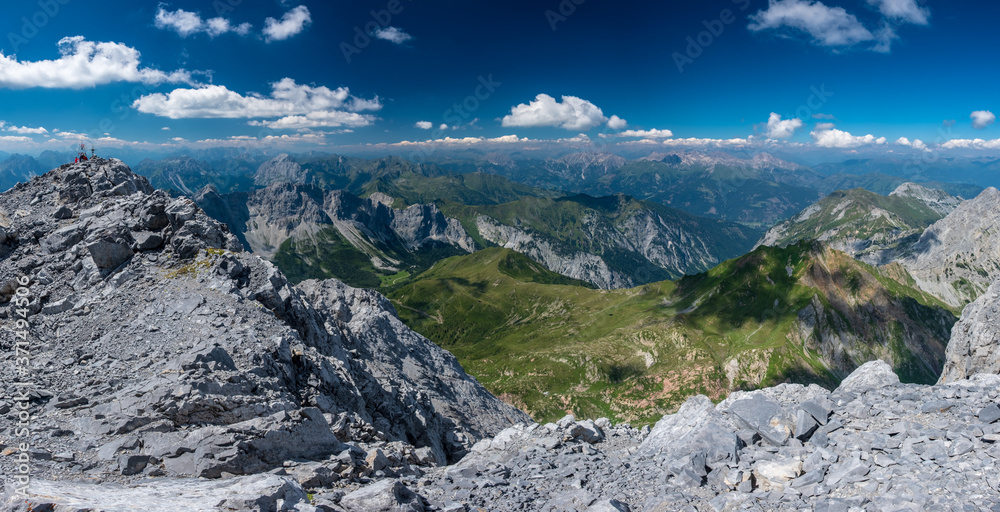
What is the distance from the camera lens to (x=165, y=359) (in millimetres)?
24047

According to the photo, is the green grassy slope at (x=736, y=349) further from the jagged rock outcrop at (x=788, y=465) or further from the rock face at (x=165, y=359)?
the jagged rock outcrop at (x=788, y=465)

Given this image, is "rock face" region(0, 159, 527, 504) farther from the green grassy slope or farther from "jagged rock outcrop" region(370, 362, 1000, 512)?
the green grassy slope

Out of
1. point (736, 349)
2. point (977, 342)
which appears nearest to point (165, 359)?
point (977, 342)

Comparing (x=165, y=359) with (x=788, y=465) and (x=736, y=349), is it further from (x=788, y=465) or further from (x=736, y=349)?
(x=736, y=349)

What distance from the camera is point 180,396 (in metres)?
20.3

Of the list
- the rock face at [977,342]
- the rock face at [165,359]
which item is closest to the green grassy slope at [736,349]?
the rock face at [977,342]

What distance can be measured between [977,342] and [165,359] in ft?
296

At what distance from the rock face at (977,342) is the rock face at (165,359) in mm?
65086

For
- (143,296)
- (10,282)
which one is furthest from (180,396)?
(10,282)

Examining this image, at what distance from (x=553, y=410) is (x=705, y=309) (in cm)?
9885

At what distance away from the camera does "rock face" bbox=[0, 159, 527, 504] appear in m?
18.4

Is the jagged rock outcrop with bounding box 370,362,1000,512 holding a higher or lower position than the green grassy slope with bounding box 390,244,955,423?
higher

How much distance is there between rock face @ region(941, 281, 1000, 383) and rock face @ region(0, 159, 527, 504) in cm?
6509

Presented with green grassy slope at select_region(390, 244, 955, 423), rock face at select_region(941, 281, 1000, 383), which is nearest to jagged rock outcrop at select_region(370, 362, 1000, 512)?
rock face at select_region(941, 281, 1000, 383)
